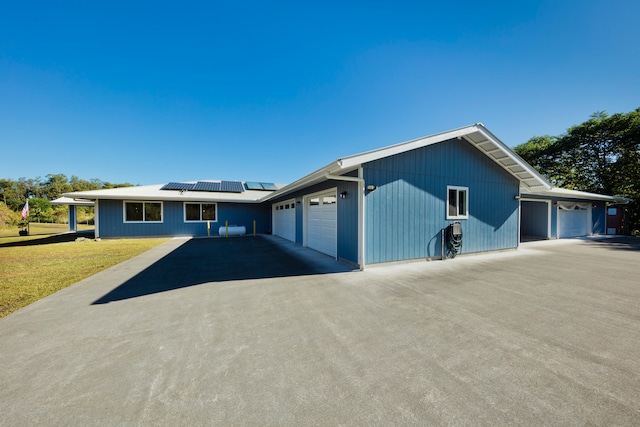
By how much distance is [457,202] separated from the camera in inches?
293

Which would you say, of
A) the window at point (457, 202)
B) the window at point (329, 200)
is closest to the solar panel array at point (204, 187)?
the window at point (329, 200)

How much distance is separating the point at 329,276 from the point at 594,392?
3.99 m

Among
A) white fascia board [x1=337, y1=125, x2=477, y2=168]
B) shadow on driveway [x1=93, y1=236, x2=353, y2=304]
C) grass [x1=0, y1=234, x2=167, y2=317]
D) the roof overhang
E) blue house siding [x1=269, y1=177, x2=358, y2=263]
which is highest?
white fascia board [x1=337, y1=125, x2=477, y2=168]

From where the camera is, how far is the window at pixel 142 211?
12.9 metres

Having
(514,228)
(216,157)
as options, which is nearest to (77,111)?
(216,157)

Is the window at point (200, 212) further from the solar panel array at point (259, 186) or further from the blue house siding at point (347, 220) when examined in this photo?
the blue house siding at point (347, 220)

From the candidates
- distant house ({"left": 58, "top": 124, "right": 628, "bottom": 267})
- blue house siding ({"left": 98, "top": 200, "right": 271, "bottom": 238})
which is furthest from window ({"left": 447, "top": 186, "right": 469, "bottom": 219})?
blue house siding ({"left": 98, "top": 200, "right": 271, "bottom": 238})

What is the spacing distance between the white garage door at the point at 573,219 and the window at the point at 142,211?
862 inches

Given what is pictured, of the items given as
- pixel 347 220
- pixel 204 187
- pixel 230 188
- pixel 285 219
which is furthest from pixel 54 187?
pixel 347 220

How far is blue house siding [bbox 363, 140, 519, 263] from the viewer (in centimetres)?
614

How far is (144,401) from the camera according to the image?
1.73 m

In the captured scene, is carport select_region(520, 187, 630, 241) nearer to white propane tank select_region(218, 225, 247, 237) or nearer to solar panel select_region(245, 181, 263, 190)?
white propane tank select_region(218, 225, 247, 237)

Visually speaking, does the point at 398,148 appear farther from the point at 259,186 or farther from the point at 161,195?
the point at 259,186

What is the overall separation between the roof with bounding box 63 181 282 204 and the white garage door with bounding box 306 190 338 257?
624cm
